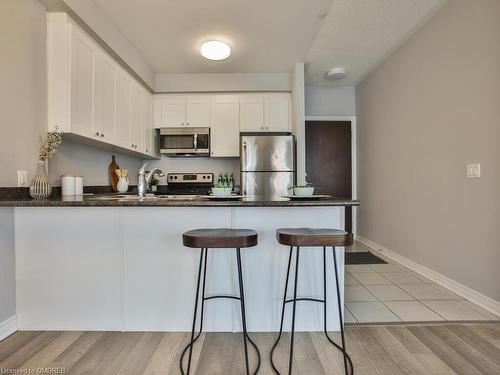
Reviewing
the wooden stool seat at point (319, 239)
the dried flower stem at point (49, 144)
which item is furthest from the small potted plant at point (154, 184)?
the wooden stool seat at point (319, 239)

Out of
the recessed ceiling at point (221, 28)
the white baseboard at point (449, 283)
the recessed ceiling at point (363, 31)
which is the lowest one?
the white baseboard at point (449, 283)

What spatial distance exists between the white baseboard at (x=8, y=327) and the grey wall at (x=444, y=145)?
3.35 meters

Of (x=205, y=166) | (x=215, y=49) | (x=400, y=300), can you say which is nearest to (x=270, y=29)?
(x=215, y=49)

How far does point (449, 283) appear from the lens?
2.61 metres

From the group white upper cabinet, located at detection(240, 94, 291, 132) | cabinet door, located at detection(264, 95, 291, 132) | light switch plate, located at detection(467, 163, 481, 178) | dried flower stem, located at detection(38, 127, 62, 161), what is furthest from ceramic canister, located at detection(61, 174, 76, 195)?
light switch plate, located at detection(467, 163, 481, 178)

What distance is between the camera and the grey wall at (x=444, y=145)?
7.17ft

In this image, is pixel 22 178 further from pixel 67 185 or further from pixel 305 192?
pixel 305 192

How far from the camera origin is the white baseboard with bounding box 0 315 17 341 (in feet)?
5.74

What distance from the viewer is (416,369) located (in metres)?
1.50

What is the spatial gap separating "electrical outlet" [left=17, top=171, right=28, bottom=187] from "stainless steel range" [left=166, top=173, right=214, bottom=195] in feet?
8.01

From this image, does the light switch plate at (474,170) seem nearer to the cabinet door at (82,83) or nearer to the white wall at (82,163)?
the cabinet door at (82,83)

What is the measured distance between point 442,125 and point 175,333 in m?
2.91

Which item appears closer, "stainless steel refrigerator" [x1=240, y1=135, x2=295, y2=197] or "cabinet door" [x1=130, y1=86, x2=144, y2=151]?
"cabinet door" [x1=130, y1=86, x2=144, y2=151]

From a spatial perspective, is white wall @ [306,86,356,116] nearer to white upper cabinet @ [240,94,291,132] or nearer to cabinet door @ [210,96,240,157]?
white upper cabinet @ [240,94,291,132]
